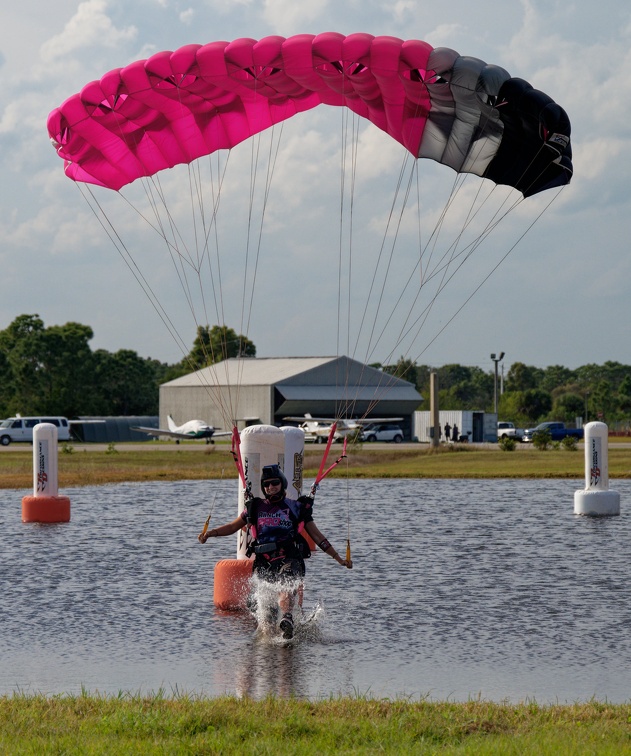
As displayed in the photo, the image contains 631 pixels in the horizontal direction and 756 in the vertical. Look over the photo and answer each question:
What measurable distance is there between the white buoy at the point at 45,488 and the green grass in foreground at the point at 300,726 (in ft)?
53.7

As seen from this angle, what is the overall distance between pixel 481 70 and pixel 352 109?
96.3 inches

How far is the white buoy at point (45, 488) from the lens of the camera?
24.6m

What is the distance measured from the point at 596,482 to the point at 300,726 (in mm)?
19597

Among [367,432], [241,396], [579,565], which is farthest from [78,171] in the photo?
[241,396]

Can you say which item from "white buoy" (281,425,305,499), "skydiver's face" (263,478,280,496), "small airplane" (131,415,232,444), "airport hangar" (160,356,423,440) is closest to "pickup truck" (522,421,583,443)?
"airport hangar" (160,356,423,440)

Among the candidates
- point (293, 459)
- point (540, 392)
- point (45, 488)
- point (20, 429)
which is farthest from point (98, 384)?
point (293, 459)

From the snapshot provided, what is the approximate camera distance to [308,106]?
17.4m

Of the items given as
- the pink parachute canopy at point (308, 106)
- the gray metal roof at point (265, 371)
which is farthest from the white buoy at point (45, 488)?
the gray metal roof at point (265, 371)

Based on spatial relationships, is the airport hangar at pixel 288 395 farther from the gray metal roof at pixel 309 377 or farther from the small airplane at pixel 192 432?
the small airplane at pixel 192 432

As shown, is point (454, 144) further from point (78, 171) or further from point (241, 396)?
point (241, 396)

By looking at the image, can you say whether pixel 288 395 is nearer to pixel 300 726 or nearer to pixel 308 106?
pixel 308 106

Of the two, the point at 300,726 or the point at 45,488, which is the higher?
the point at 45,488

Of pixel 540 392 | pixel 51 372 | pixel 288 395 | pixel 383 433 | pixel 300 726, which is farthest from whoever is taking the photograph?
pixel 540 392

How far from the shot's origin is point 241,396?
9406 cm
